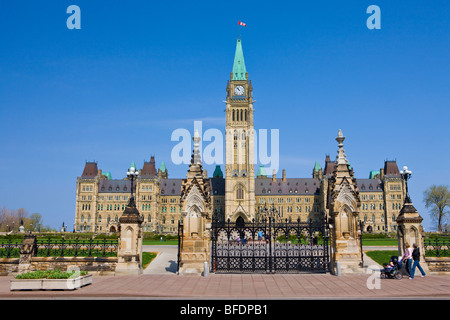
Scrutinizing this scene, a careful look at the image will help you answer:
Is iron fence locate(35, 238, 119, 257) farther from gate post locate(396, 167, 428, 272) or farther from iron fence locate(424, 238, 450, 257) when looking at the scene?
iron fence locate(424, 238, 450, 257)

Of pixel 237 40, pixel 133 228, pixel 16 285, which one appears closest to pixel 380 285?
pixel 133 228

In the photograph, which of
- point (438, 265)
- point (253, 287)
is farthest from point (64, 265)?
point (438, 265)

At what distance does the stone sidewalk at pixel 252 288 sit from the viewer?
1382cm

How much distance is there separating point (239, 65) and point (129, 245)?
106053mm

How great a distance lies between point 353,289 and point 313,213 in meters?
118

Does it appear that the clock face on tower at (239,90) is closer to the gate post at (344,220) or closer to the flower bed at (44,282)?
the gate post at (344,220)

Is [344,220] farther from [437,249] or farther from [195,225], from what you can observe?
[195,225]

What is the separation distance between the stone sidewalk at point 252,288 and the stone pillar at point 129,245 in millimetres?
823

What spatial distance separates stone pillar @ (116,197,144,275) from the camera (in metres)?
20.2

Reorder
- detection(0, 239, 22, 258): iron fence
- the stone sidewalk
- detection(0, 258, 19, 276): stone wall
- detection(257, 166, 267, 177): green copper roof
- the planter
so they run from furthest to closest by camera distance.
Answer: detection(257, 166, 267, 177): green copper roof < detection(0, 239, 22, 258): iron fence < detection(0, 258, 19, 276): stone wall < the planter < the stone sidewalk

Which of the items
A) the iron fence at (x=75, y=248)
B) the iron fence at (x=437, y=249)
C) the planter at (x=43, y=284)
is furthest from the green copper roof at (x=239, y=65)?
the planter at (x=43, y=284)

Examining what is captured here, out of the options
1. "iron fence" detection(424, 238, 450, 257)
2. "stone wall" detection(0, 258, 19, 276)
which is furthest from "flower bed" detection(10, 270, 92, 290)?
"iron fence" detection(424, 238, 450, 257)
